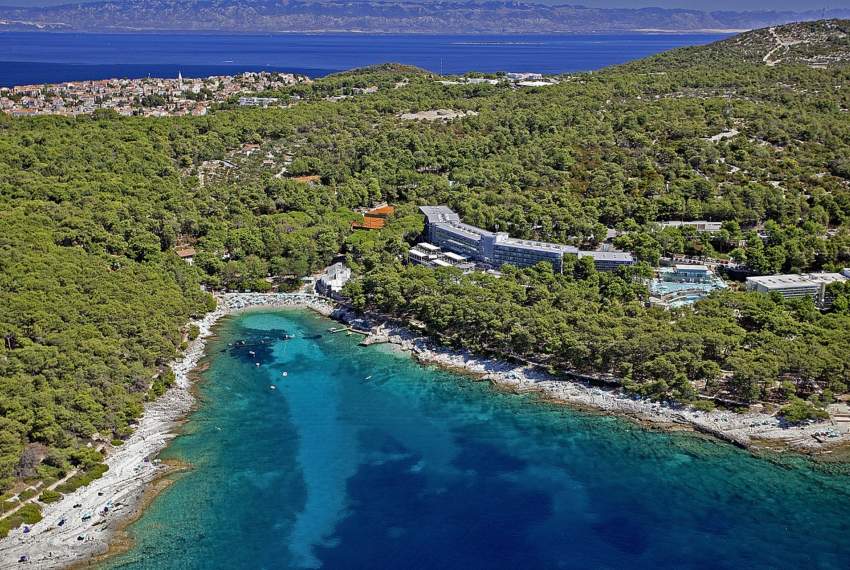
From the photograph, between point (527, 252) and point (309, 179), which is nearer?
point (527, 252)

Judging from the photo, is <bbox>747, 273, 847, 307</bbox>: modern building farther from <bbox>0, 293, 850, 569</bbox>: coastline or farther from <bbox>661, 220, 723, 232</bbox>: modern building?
<bbox>0, 293, 850, 569</bbox>: coastline

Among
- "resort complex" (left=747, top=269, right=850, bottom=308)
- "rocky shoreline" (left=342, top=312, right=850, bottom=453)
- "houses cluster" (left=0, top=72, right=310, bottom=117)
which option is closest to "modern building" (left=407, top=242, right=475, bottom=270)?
"rocky shoreline" (left=342, top=312, right=850, bottom=453)

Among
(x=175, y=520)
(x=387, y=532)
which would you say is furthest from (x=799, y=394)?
(x=175, y=520)

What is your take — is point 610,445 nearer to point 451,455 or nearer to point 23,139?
point 451,455

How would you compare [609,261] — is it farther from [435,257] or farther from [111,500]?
[111,500]

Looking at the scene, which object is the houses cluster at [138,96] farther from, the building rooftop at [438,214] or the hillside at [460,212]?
the building rooftop at [438,214]

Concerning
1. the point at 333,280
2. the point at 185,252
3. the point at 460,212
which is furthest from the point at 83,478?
the point at 460,212
